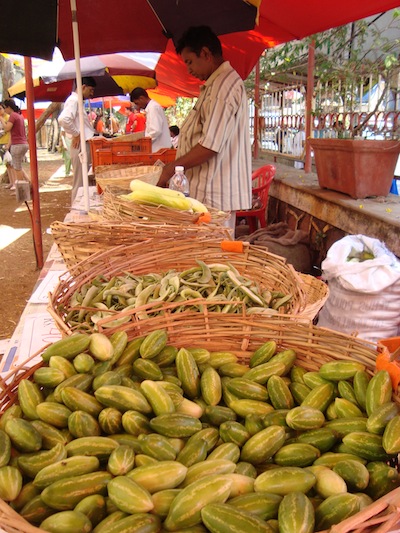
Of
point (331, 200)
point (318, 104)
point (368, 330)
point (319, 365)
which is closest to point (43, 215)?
point (318, 104)

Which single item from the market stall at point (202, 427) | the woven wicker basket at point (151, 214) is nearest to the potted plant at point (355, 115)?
the woven wicker basket at point (151, 214)

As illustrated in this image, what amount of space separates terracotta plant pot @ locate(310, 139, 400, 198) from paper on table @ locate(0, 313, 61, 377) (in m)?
2.73

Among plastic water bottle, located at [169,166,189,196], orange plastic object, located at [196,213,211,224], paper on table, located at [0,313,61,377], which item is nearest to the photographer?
paper on table, located at [0,313,61,377]

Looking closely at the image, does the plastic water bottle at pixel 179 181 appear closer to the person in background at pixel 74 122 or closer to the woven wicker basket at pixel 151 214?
the woven wicker basket at pixel 151 214

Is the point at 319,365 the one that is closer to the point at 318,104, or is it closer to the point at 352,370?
the point at 352,370

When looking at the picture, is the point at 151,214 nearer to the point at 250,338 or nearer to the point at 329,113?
the point at 250,338

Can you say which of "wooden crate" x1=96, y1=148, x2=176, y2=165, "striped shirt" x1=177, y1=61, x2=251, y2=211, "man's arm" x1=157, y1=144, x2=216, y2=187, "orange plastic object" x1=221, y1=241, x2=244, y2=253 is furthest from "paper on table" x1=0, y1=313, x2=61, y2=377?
"wooden crate" x1=96, y1=148, x2=176, y2=165

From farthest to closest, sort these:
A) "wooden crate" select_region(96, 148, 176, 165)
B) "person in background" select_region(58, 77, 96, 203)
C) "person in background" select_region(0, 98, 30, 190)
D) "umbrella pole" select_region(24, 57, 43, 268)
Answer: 1. "person in background" select_region(0, 98, 30, 190)
2. "person in background" select_region(58, 77, 96, 203)
3. "umbrella pole" select_region(24, 57, 43, 268)
4. "wooden crate" select_region(96, 148, 176, 165)

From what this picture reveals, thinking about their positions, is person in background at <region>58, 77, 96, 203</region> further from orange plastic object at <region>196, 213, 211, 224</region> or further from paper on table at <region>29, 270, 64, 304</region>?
orange plastic object at <region>196, 213, 211, 224</region>

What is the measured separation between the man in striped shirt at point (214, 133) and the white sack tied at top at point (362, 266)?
30.9 inches

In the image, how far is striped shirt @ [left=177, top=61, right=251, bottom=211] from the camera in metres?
3.23

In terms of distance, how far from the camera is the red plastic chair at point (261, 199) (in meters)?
5.42

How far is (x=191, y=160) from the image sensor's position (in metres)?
3.29

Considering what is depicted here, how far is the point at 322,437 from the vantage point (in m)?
1.07
